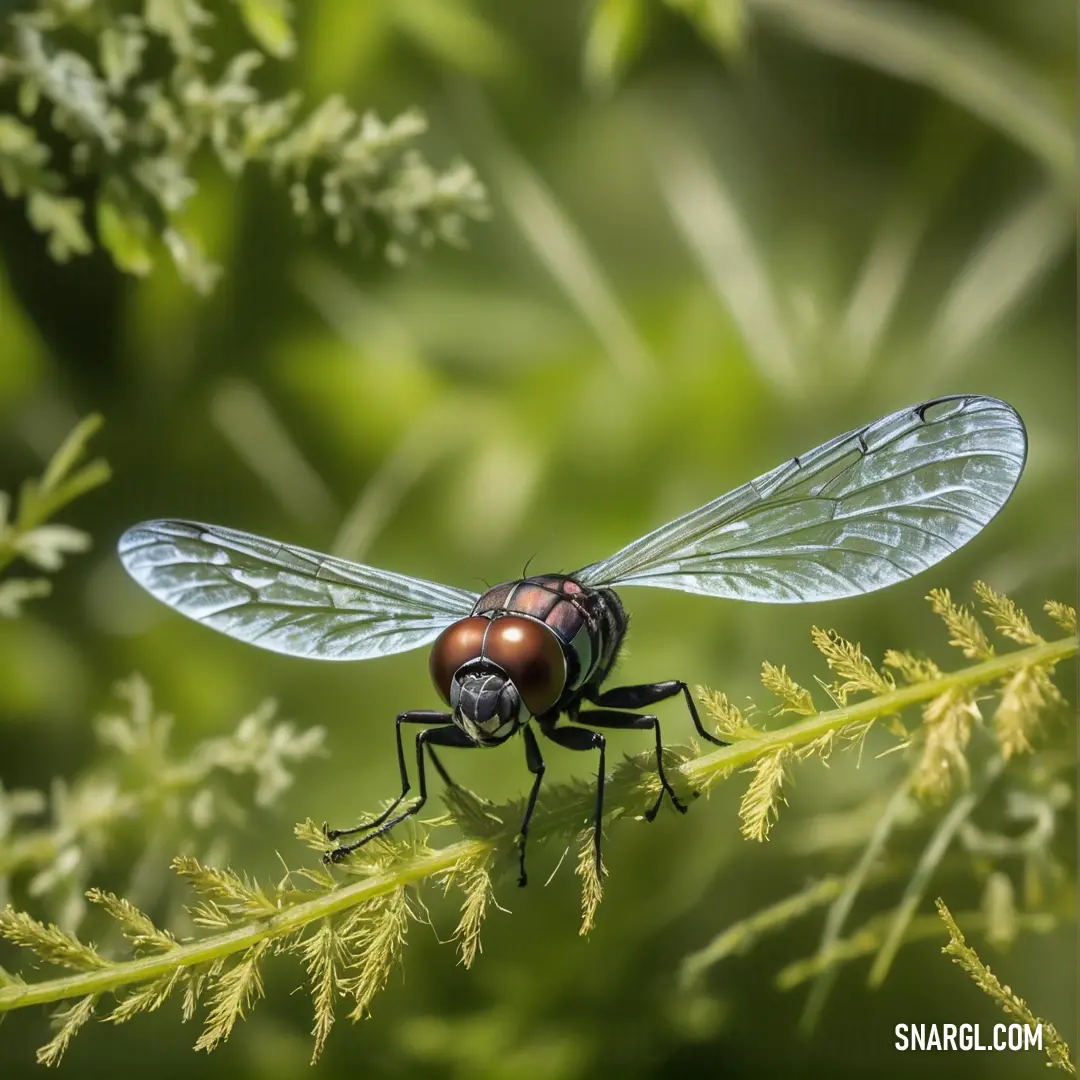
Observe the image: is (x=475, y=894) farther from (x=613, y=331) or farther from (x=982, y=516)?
(x=613, y=331)

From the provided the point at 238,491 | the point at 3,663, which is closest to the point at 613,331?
the point at 238,491

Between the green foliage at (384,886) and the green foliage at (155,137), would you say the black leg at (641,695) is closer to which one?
the green foliage at (384,886)

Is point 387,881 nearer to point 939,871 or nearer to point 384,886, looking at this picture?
point 384,886

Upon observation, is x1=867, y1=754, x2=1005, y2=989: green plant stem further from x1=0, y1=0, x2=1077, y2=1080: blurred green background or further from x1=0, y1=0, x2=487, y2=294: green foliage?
x1=0, y1=0, x2=487, y2=294: green foliage

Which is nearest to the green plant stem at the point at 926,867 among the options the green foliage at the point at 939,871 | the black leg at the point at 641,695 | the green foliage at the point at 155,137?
the green foliage at the point at 939,871

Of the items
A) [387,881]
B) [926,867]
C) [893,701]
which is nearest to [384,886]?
[387,881]
